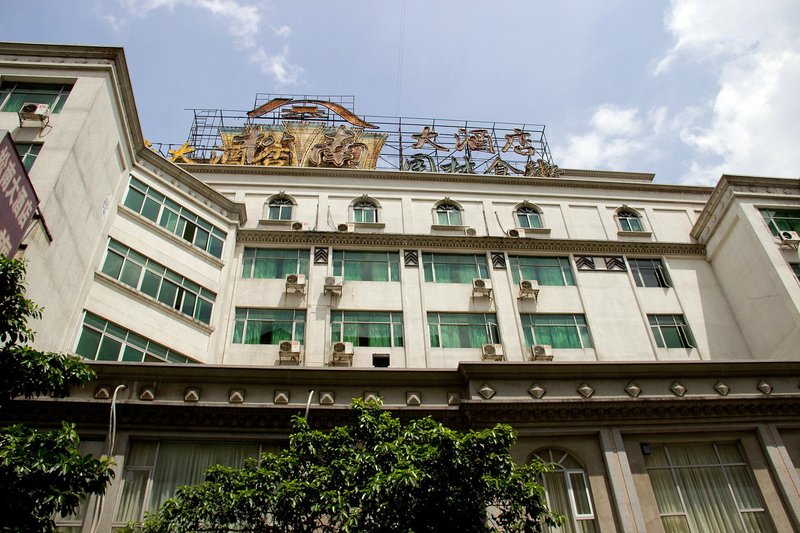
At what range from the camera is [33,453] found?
26.0ft

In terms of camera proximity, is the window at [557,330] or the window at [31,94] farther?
the window at [557,330]

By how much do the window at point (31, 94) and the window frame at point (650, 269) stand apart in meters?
17.9

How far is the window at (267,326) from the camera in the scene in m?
17.7

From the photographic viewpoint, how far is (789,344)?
17.2 m

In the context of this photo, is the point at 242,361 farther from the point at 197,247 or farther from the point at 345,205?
the point at 345,205

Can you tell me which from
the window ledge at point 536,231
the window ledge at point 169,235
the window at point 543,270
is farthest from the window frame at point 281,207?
the window ledge at point 536,231

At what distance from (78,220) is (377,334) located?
27.7 feet

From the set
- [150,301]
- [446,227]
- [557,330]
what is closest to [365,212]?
[446,227]

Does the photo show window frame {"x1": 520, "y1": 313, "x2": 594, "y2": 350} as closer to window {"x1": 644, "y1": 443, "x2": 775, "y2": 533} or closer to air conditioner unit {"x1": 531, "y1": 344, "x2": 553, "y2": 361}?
air conditioner unit {"x1": 531, "y1": 344, "x2": 553, "y2": 361}

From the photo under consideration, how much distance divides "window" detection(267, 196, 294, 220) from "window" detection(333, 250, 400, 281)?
2.55m

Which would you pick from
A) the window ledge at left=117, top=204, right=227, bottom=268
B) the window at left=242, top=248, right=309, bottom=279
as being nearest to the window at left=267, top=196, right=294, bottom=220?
the window at left=242, top=248, right=309, bottom=279

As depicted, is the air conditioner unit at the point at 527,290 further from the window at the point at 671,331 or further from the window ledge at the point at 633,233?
the window ledge at the point at 633,233

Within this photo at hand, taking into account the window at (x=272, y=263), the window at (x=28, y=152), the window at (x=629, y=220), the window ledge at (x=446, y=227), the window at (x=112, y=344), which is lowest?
the window at (x=112, y=344)

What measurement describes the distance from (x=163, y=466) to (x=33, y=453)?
4689 mm
